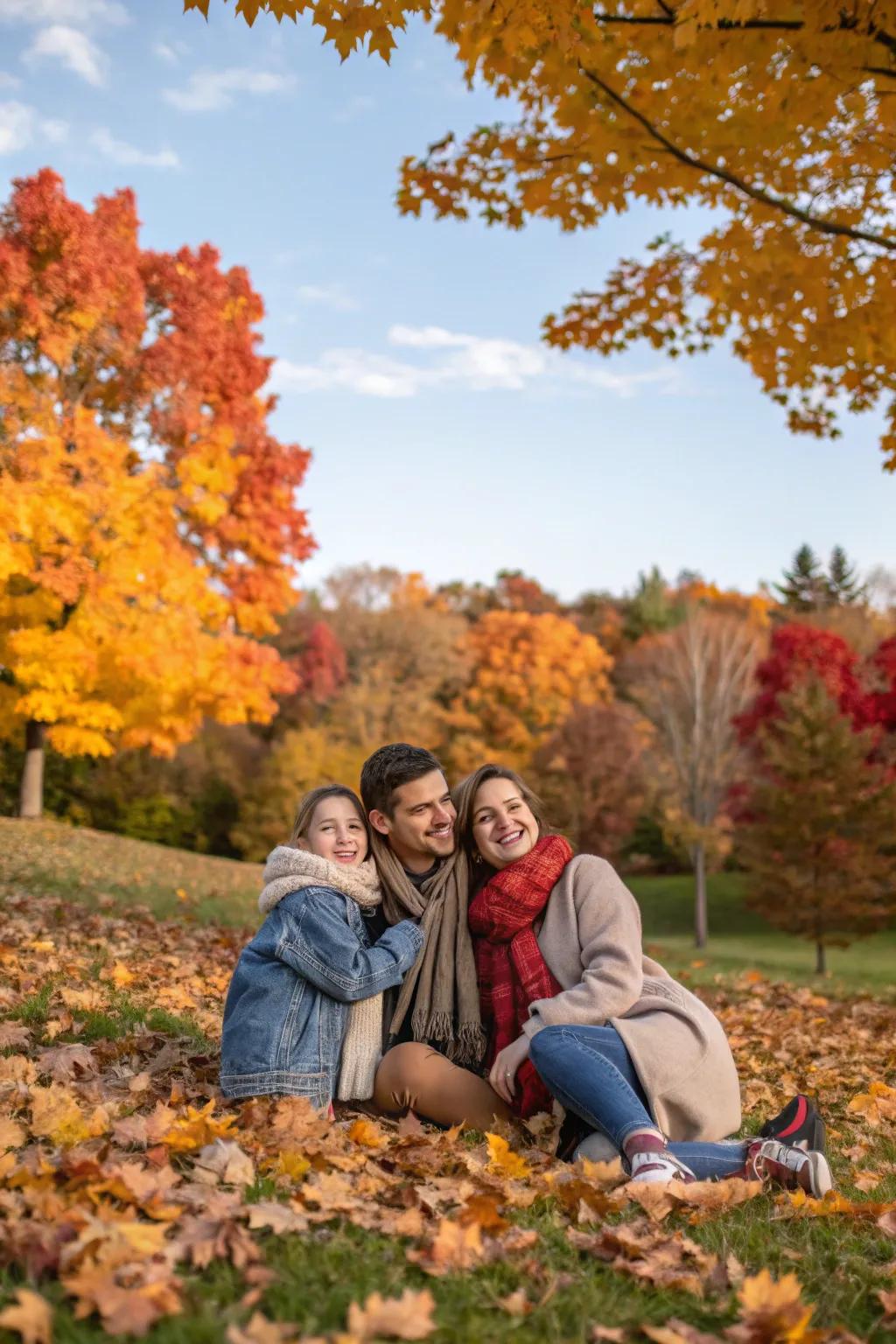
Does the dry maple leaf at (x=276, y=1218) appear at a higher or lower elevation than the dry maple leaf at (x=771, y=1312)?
higher

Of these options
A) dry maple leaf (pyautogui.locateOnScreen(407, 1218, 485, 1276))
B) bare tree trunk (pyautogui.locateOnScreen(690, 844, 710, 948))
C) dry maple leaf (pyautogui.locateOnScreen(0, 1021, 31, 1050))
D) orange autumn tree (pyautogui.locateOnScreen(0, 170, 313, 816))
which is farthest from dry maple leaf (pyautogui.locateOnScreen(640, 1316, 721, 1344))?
bare tree trunk (pyautogui.locateOnScreen(690, 844, 710, 948))

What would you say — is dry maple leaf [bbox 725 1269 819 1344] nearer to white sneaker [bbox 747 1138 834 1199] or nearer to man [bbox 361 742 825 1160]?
white sneaker [bbox 747 1138 834 1199]

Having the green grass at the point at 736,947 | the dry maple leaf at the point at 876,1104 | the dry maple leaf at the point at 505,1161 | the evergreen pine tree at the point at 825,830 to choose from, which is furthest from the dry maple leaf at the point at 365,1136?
the evergreen pine tree at the point at 825,830

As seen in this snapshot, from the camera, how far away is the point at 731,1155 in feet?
11.6

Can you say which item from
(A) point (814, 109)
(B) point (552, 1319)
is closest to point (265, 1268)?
(B) point (552, 1319)

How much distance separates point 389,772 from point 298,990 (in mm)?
874

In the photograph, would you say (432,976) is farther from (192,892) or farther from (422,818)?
(192,892)

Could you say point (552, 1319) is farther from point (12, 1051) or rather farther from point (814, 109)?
point (814, 109)

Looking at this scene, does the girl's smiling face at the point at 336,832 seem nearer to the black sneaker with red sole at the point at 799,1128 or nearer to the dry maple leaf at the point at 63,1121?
the dry maple leaf at the point at 63,1121

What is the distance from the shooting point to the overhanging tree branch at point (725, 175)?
6020 millimetres

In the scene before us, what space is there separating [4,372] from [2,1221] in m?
16.1

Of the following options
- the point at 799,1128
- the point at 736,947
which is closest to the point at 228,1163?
the point at 799,1128

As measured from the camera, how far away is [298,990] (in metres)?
3.73

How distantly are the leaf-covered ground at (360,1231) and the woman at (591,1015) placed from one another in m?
0.18
